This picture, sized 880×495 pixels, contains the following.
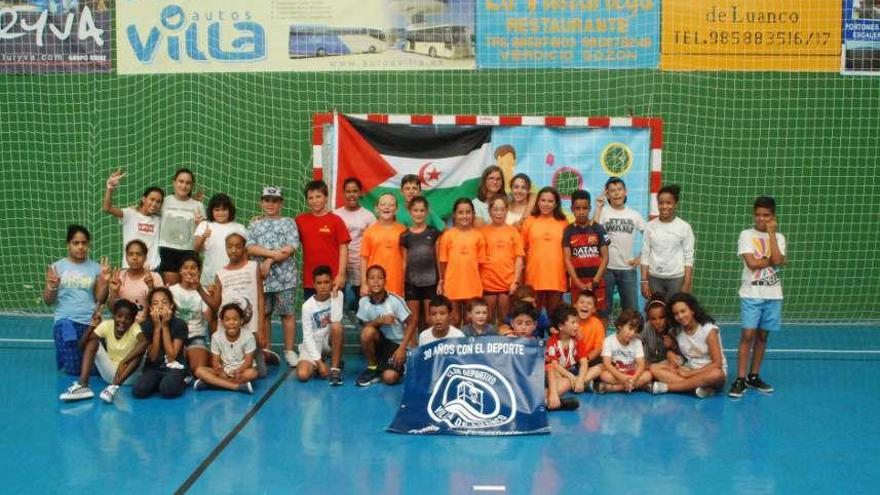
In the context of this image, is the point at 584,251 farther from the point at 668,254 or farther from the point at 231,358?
the point at 231,358

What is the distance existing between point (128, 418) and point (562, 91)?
574 cm

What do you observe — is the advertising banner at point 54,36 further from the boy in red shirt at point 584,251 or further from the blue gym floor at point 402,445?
the boy in red shirt at point 584,251

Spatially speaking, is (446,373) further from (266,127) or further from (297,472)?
(266,127)

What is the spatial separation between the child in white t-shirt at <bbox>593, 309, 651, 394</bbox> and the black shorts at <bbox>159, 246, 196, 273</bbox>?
3.56 meters

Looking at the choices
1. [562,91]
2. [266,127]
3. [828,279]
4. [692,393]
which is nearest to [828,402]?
Result: [692,393]

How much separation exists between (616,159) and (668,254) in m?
2.20

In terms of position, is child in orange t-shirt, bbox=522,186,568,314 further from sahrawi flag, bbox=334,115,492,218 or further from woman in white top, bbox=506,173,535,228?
sahrawi flag, bbox=334,115,492,218

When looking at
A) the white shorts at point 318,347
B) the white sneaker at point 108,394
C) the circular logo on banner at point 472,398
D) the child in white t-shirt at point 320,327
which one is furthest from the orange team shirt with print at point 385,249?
the white sneaker at point 108,394

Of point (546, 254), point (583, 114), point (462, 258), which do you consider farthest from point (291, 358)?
point (583, 114)

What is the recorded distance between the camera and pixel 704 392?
6.94 meters

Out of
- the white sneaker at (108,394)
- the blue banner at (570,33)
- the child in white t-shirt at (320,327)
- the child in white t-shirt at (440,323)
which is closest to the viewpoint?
the white sneaker at (108,394)

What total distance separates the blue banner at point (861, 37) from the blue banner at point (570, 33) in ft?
6.45

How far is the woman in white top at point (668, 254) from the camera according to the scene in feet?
25.0

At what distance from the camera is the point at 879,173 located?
33.1ft
